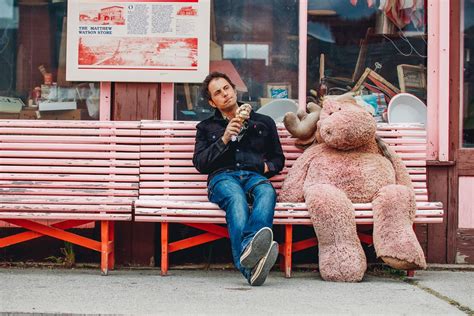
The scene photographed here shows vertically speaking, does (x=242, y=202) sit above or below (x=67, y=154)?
below

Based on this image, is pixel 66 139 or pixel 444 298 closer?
pixel 444 298

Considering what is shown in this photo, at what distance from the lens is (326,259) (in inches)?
242

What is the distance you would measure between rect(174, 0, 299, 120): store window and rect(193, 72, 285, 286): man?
475 mm

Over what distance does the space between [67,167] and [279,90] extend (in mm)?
1773

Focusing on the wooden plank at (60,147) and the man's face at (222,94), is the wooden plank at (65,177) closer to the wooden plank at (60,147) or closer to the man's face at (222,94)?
the wooden plank at (60,147)

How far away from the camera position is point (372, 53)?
23.9 feet

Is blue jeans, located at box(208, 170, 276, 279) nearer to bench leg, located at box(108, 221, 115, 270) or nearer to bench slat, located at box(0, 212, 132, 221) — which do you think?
bench slat, located at box(0, 212, 132, 221)

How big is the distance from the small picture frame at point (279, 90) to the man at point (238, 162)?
558 mm

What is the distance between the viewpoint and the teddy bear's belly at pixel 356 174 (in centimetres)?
640

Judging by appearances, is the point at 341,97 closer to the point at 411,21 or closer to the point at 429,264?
the point at 411,21

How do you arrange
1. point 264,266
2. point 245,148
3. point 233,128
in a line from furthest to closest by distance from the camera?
point 245,148 < point 233,128 < point 264,266

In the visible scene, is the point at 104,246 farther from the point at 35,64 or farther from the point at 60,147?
the point at 35,64

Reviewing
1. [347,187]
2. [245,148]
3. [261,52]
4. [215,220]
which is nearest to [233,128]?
[245,148]

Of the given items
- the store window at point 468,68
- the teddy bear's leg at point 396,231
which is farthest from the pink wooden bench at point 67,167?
the store window at point 468,68
